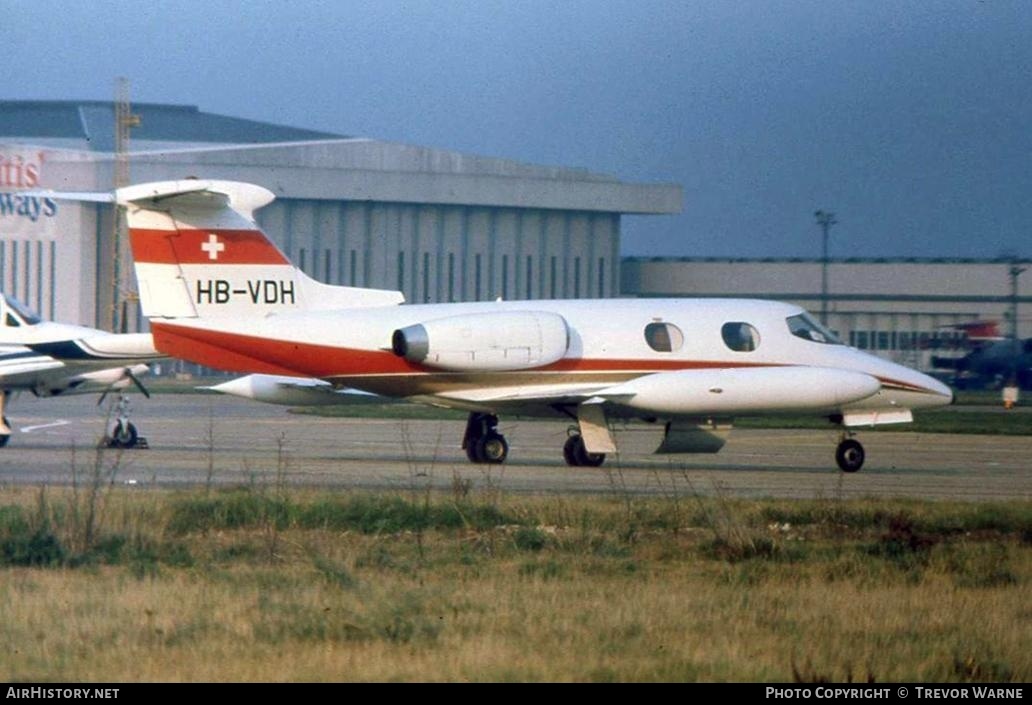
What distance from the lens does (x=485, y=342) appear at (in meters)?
23.8

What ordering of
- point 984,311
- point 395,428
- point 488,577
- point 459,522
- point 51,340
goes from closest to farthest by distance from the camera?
point 488,577, point 459,522, point 51,340, point 395,428, point 984,311

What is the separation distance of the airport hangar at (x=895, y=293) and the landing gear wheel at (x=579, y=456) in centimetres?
4734

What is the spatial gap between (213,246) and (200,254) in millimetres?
236

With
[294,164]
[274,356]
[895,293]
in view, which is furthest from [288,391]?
[895,293]

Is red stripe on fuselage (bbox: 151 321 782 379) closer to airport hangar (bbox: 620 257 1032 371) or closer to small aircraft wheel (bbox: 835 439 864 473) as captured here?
small aircraft wheel (bbox: 835 439 864 473)

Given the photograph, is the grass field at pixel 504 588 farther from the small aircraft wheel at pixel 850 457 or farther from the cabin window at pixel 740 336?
the cabin window at pixel 740 336

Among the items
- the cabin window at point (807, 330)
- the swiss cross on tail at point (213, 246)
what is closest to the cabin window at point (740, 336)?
the cabin window at point (807, 330)

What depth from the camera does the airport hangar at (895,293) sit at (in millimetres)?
71250

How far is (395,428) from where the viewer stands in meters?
36.2

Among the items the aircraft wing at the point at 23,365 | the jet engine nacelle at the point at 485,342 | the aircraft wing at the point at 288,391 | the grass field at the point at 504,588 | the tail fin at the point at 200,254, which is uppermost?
the tail fin at the point at 200,254

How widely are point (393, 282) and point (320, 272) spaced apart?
3.32 meters

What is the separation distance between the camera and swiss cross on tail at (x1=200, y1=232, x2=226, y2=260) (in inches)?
949
